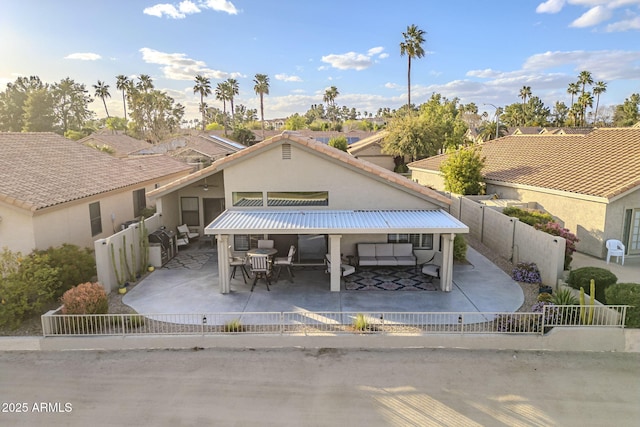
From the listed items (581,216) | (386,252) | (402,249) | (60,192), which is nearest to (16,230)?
(60,192)

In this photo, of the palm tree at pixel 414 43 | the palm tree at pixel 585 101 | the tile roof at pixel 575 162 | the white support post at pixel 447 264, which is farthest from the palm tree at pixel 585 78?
the white support post at pixel 447 264

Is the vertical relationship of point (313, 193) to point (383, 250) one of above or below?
above

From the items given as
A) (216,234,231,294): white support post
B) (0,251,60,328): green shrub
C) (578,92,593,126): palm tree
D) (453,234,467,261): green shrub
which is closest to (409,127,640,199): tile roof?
(453,234,467,261): green shrub

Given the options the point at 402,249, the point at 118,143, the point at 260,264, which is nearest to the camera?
the point at 260,264

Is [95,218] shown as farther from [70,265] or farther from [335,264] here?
[335,264]

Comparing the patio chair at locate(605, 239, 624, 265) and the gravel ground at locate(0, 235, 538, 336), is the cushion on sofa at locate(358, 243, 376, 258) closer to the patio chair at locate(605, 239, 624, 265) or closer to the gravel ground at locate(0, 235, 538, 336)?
the gravel ground at locate(0, 235, 538, 336)

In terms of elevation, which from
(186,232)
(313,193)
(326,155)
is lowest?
(186,232)

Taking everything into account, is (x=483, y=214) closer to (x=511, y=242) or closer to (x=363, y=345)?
(x=511, y=242)
